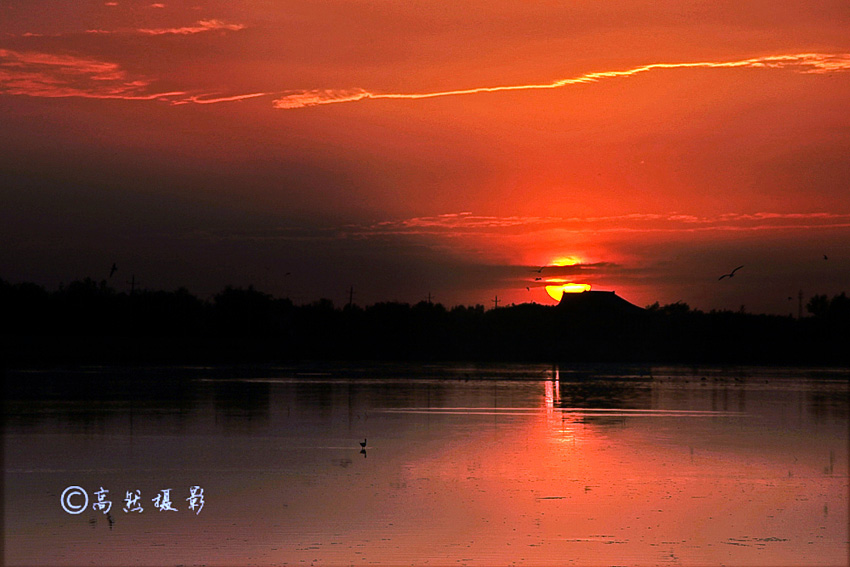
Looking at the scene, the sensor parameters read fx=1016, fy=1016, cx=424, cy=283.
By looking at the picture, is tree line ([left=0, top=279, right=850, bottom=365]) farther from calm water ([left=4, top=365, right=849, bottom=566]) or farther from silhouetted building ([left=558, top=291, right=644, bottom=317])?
calm water ([left=4, top=365, right=849, bottom=566])

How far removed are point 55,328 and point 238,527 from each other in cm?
10800

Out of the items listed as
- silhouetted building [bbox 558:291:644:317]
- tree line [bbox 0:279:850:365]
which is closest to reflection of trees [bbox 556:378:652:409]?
tree line [bbox 0:279:850:365]

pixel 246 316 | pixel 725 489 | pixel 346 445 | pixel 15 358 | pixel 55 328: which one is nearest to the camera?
pixel 725 489

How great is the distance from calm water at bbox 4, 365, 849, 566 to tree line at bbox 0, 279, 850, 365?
55.2m

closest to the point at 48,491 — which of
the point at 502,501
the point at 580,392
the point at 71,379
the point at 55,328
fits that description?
the point at 502,501

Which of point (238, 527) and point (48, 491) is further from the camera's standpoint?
point (48, 491)

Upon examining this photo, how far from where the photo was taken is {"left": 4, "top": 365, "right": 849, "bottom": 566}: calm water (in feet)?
41.3

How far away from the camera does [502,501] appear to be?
15688 mm

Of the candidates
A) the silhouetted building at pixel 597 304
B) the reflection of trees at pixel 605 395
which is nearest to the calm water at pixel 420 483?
the reflection of trees at pixel 605 395

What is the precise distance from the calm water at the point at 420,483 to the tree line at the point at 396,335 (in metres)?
55.2

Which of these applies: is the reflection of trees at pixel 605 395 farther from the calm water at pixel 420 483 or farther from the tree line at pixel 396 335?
the tree line at pixel 396 335

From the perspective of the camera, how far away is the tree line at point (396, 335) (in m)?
99.4

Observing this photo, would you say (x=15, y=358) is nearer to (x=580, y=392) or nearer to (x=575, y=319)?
(x=580, y=392)

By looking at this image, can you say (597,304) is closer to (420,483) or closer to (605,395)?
(605,395)
